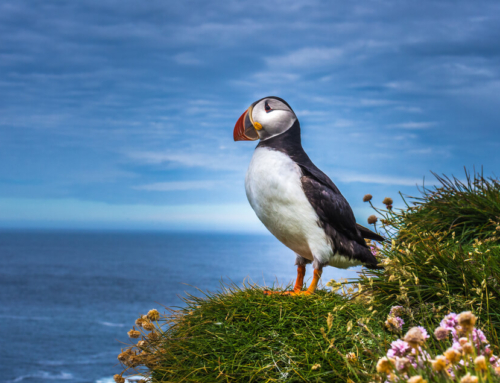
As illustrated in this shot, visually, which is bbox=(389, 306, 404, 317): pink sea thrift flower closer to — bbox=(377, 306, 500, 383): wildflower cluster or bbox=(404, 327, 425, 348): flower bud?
bbox=(377, 306, 500, 383): wildflower cluster

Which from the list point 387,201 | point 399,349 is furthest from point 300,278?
point 399,349

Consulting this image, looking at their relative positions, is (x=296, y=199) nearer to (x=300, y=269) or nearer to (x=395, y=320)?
(x=300, y=269)

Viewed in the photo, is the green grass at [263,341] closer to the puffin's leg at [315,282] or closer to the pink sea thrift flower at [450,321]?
the puffin's leg at [315,282]

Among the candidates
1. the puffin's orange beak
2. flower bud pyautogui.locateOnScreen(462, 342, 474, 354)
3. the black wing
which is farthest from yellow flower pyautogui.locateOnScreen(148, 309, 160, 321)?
flower bud pyautogui.locateOnScreen(462, 342, 474, 354)

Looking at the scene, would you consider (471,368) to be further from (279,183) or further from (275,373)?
(279,183)

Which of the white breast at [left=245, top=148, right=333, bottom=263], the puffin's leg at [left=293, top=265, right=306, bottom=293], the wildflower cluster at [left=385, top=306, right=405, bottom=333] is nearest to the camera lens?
the wildflower cluster at [left=385, top=306, right=405, bottom=333]

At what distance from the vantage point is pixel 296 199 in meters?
5.44

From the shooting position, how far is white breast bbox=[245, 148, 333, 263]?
5.46m

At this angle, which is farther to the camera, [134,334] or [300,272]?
[300,272]

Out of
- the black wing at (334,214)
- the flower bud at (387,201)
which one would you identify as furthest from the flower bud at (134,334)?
the flower bud at (387,201)

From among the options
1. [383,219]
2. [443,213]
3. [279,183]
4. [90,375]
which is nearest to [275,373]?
[279,183]

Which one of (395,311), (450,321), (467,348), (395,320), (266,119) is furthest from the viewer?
(266,119)

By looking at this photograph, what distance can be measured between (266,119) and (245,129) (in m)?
0.36

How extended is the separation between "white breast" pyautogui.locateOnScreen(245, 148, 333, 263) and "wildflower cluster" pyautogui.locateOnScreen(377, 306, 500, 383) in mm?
2556
